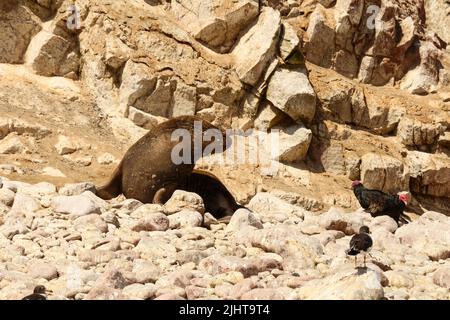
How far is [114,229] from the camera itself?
674 centimetres

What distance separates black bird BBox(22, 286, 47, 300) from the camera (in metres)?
4.48

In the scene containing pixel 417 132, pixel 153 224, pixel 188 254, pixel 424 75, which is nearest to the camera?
pixel 188 254

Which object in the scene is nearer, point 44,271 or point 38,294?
point 38,294

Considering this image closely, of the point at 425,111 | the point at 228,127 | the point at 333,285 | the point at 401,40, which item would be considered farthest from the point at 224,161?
the point at 333,285

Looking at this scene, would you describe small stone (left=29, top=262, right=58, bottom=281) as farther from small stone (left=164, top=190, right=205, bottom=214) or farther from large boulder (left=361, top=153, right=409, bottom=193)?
large boulder (left=361, top=153, right=409, bottom=193)

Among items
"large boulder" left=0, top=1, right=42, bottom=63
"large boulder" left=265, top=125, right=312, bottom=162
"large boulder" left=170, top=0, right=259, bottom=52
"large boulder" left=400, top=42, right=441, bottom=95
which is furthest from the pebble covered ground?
"large boulder" left=400, top=42, right=441, bottom=95

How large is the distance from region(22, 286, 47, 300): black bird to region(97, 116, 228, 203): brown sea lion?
13.8ft

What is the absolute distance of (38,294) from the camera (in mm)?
4586

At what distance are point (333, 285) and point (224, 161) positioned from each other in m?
9.20

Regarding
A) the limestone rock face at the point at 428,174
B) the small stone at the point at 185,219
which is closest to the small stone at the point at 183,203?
the small stone at the point at 185,219

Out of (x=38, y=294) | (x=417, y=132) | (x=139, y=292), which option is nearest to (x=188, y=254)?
(x=139, y=292)

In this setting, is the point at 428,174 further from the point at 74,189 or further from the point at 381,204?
the point at 74,189

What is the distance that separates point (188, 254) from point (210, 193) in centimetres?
341

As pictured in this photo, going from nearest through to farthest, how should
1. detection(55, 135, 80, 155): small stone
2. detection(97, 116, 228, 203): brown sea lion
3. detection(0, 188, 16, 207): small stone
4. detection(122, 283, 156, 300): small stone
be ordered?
detection(122, 283, 156, 300): small stone < detection(0, 188, 16, 207): small stone < detection(97, 116, 228, 203): brown sea lion < detection(55, 135, 80, 155): small stone
